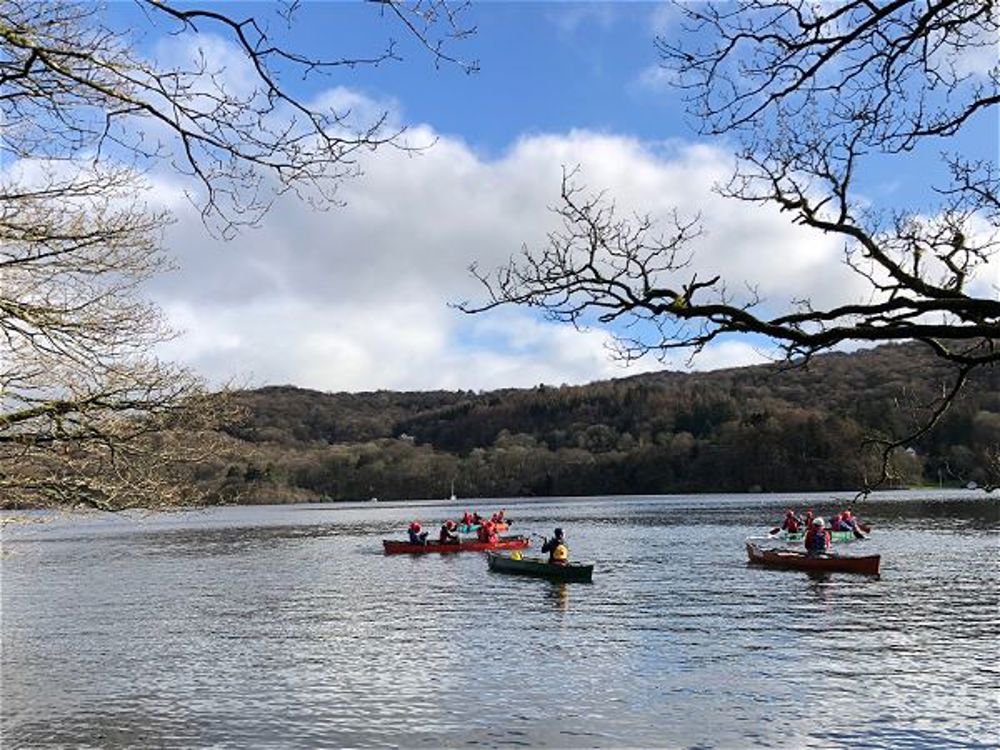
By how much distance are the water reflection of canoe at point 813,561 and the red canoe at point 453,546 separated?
1567 cm

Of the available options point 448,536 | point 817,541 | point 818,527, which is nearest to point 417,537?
point 448,536

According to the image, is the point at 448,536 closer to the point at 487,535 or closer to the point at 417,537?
the point at 417,537

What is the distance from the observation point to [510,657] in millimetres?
23500

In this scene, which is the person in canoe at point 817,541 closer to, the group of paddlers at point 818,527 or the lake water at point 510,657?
the group of paddlers at point 818,527

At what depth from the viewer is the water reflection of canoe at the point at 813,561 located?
39250 mm

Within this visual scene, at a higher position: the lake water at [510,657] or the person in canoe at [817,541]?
the person in canoe at [817,541]

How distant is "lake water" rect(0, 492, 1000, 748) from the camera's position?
16.9m

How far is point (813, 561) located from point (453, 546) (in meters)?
21.8

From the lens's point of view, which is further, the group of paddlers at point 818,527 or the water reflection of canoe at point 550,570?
the group of paddlers at point 818,527

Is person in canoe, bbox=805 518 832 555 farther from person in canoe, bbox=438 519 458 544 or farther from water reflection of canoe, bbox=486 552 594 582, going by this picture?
person in canoe, bbox=438 519 458 544

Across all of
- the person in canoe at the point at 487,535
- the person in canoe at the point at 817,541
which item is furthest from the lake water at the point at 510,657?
the person in canoe at the point at 487,535

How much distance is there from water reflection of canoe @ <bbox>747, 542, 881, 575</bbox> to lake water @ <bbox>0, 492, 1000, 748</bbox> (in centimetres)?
70

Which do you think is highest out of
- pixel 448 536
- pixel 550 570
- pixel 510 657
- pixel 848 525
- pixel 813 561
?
pixel 848 525

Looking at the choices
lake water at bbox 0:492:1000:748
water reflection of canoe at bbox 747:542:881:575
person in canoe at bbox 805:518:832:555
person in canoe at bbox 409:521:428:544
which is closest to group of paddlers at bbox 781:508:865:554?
person in canoe at bbox 805:518:832:555
